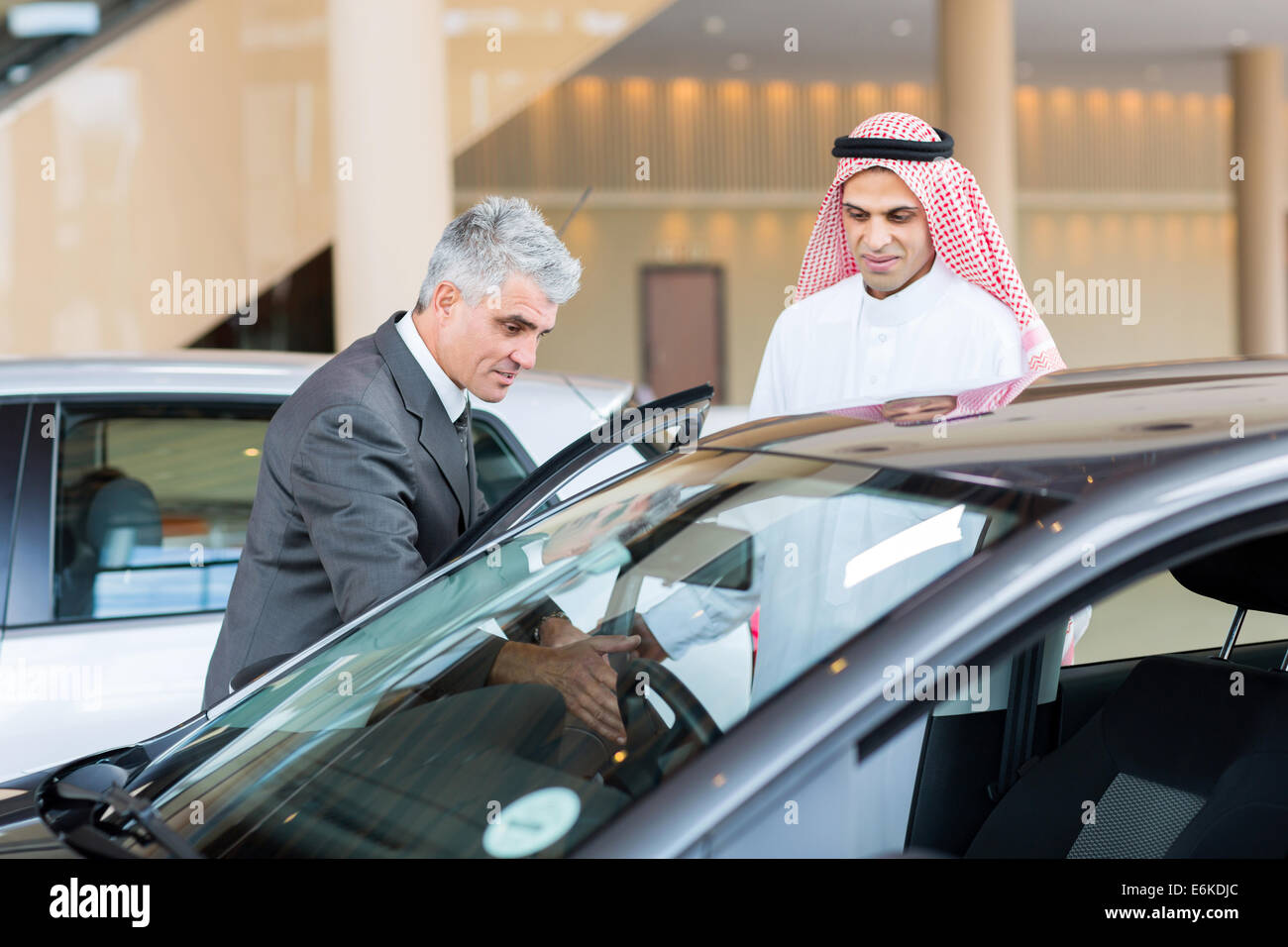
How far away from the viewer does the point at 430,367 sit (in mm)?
1871

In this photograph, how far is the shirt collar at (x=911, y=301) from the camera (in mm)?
2385

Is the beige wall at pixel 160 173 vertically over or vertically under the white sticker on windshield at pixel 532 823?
over

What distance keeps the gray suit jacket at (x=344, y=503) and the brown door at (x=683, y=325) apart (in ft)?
46.8

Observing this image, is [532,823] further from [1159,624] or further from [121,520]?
[1159,624]

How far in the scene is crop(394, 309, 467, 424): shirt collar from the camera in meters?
1.87

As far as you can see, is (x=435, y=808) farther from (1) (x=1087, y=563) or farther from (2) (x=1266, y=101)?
(2) (x=1266, y=101)

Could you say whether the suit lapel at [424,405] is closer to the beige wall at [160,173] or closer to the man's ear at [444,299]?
the man's ear at [444,299]

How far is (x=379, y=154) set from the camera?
5.39m

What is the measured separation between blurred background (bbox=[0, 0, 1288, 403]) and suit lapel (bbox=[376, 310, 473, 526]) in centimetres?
46

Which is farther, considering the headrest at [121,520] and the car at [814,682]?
the headrest at [121,520]

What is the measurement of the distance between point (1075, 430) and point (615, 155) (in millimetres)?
14823

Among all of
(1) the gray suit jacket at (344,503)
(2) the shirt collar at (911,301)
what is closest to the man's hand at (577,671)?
(1) the gray suit jacket at (344,503)

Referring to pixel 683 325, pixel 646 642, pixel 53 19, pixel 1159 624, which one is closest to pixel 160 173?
pixel 53 19
